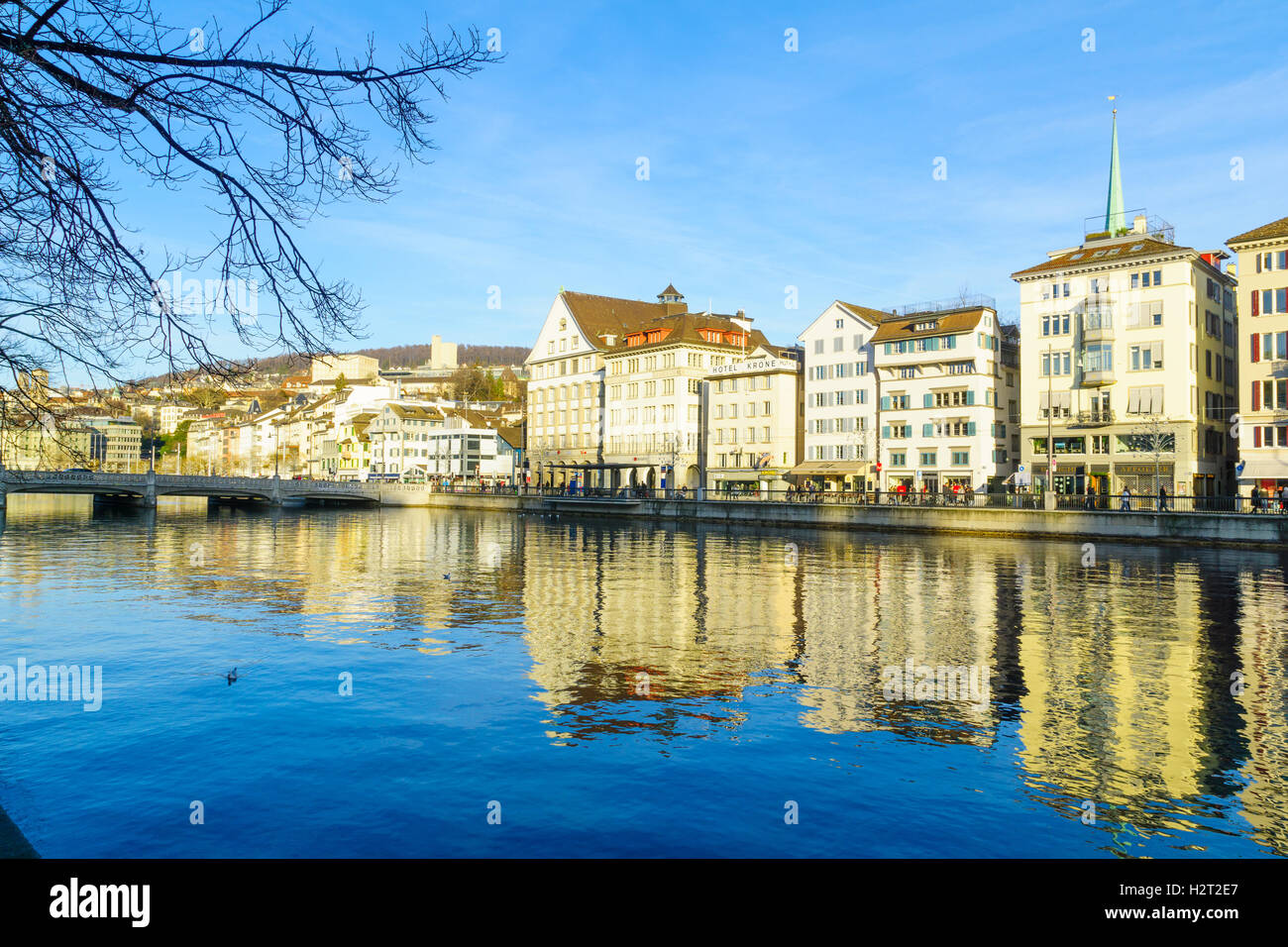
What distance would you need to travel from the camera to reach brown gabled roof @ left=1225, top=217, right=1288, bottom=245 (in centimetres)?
5635

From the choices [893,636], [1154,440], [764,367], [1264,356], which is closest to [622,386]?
[764,367]

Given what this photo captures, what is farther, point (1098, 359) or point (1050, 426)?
point (1098, 359)

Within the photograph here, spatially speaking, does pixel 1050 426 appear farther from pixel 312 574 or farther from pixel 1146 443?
pixel 312 574

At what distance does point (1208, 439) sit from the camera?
66375 millimetres

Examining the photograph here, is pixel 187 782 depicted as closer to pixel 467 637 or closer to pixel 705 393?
pixel 467 637

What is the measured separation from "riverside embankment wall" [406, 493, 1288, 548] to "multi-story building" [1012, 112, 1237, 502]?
37.7ft

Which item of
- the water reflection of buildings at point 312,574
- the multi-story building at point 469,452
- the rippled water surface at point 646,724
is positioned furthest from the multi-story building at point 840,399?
the multi-story building at point 469,452

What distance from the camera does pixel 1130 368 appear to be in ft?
216

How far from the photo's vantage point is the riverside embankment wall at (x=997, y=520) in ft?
145

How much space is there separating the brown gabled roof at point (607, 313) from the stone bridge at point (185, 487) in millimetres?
29007

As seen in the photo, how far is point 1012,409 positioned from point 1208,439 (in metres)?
15.6

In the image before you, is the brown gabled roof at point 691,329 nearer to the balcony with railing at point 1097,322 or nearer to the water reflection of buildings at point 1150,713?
the balcony with railing at point 1097,322

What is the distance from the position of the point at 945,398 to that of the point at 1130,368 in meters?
14.2
